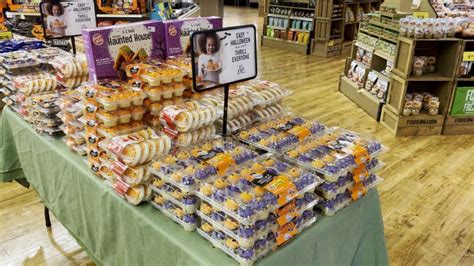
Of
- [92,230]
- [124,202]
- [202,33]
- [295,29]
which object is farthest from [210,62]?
[295,29]

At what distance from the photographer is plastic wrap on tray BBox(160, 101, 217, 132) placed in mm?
1646

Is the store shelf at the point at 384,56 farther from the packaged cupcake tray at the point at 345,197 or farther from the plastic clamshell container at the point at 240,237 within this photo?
the plastic clamshell container at the point at 240,237

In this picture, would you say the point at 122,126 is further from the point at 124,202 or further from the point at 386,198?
the point at 386,198

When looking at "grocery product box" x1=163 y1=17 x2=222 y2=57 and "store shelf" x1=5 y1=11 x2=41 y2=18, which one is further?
"store shelf" x1=5 y1=11 x2=41 y2=18

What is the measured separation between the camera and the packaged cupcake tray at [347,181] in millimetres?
1494

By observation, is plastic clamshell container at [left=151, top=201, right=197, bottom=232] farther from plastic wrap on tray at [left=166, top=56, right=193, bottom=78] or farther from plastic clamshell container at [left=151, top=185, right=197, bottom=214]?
plastic wrap on tray at [left=166, top=56, right=193, bottom=78]

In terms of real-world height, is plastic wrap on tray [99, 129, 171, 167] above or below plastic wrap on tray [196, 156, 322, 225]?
above

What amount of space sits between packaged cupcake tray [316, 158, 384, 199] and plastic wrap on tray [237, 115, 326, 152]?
250mm

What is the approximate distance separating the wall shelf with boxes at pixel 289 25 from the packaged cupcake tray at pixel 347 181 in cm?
717

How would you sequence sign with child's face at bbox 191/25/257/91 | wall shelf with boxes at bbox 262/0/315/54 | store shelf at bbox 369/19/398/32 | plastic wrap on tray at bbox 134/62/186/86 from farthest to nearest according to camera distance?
wall shelf with boxes at bbox 262/0/315/54
store shelf at bbox 369/19/398/32
plastic wrap on tray at bbox 134/62/186/86
sign with child's face at bbox 191/25/257/91

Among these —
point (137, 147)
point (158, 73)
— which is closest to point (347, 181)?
point (137, 147)

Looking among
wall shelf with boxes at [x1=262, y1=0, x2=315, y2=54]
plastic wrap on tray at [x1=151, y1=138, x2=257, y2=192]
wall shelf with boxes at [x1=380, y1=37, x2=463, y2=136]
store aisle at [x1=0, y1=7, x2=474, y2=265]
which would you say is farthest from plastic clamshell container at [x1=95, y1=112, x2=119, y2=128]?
wall shelf with boxes at [x1=262, y1=0, x2=315, y2=54]

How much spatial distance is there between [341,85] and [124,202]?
4.96 metres

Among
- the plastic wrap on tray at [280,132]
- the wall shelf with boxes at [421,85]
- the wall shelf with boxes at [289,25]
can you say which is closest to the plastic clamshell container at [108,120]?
the plastic wrap on tray at [280,132]
